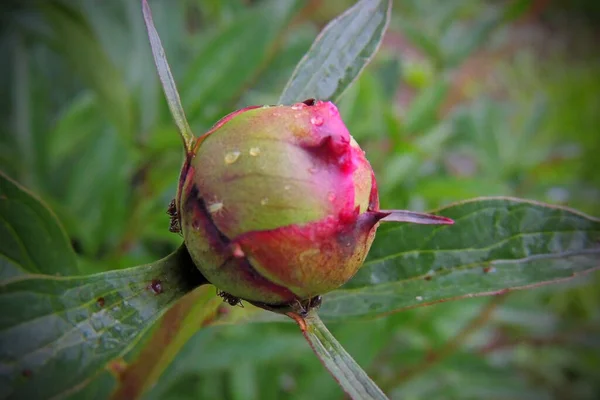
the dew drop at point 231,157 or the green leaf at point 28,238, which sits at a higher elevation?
the green leaf at point 28,238

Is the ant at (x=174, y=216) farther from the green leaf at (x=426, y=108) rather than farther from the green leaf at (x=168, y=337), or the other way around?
the green leaf at (x=426, y=108)

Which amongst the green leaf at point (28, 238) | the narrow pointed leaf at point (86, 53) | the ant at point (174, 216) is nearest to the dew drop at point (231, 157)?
the ant at point (174, 216)

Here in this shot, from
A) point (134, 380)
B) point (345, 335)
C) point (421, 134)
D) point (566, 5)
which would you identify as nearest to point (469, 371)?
point (345, 335)

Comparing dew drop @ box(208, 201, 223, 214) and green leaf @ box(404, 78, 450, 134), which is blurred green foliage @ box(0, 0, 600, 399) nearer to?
green leaf @ box(404, 78, 450, 134)

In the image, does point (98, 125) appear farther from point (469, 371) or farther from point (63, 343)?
point (469, 371)

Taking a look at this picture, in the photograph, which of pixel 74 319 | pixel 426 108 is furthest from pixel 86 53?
pixel 426 108

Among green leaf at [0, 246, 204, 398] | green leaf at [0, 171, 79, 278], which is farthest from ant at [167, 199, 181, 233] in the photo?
green leaf at [0, 171, 79, 278]

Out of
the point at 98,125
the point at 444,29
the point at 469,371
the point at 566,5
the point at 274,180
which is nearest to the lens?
the point at 274,180

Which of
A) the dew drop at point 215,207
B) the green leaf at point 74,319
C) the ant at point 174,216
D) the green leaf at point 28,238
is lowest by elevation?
the green leaf at point 74,319
